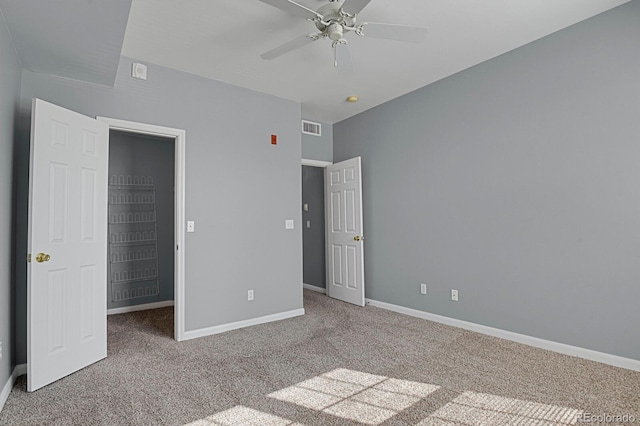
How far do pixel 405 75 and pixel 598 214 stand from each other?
7.19 feet

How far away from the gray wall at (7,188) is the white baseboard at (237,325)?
1.36 metres

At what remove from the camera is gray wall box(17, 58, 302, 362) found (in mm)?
3259

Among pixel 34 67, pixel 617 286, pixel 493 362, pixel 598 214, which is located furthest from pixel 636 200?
pixel 34 67

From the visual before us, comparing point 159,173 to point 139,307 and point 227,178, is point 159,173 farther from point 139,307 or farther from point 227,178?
point 139,307

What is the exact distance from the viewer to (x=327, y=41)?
2953mm

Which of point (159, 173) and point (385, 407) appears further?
point (159, 173)

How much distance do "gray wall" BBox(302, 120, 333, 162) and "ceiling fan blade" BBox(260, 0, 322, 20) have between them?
2.78 metres

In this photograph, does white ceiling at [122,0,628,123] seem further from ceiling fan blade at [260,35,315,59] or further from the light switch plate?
ceiling fan blade at [260,35,315,59]

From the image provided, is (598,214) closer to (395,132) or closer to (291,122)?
(395,132)

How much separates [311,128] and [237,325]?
295 centimetres

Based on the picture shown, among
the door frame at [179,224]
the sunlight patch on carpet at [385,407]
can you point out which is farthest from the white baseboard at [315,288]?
the sunlight patch on carpet at [385,407]

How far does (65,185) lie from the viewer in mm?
2615

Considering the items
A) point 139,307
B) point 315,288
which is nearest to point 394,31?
point 315,288

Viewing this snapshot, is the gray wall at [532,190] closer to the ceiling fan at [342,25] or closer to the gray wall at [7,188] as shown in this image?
the ceiling fan at [342,25]
